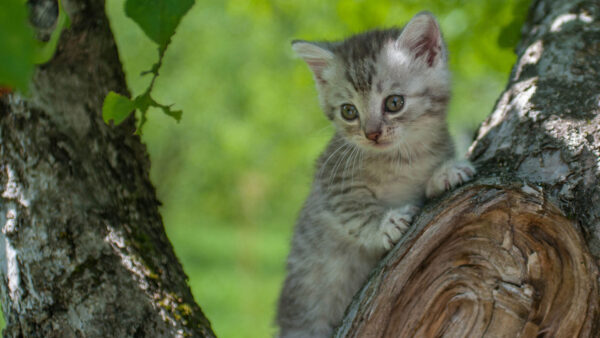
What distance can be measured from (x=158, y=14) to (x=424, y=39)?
164cm

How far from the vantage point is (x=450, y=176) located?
8.09 ft

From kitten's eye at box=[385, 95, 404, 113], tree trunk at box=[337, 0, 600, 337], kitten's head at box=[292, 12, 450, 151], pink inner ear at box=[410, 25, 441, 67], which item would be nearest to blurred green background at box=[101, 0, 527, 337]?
kitten's head at box=[292, 12, 450, 151]

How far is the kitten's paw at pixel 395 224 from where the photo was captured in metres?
2.44

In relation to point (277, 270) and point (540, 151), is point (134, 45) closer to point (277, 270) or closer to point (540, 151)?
point (277, 270)

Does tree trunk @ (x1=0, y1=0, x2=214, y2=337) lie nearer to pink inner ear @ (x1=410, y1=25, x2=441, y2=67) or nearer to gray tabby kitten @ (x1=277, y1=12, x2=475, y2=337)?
gray tabby kitten @ (x1=277, y1=12, x2=475, y2=337)

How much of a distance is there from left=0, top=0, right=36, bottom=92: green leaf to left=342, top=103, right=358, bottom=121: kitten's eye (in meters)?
2.09

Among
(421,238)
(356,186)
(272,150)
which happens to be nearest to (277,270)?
(272,150)

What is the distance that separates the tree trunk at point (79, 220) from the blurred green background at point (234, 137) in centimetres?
255

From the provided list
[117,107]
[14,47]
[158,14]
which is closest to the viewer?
[14,47]

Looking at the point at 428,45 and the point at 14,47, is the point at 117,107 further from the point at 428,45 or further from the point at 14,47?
the point at 428,45

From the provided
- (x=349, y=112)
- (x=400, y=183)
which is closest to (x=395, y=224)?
(x=400, y=183)

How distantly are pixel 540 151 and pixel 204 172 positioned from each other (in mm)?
11467

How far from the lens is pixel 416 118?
283 cm

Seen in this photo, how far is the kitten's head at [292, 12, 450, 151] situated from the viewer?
2.80 metres
